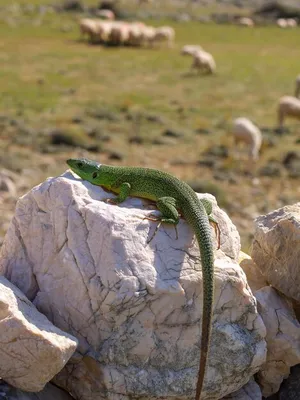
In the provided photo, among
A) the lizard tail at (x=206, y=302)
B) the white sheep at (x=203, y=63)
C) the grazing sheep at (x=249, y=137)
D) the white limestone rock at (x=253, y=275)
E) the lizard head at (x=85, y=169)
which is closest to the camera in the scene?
the lizard tail at (x=206, y=302)

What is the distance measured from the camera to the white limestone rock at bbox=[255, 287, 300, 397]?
5.49m

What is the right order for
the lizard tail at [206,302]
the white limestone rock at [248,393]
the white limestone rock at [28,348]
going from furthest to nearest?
the white limestone rock at [248,393]
the lizard tail at [206,302]
the white limestone rock at [28,348]

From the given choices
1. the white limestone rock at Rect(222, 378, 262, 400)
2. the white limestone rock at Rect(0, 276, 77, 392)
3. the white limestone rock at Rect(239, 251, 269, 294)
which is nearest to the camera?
the white limestone rock at Rect(0, 276, 77, 392)

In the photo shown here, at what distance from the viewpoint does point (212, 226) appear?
545 cm

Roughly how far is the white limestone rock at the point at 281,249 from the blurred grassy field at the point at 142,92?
11462mm

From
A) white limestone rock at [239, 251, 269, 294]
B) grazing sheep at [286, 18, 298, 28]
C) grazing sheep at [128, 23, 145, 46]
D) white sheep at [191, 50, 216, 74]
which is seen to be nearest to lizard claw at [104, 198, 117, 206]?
white limestone rock at [239, 251, 269, 294]

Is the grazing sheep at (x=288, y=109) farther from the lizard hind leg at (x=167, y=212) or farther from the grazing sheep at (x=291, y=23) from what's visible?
the grazing sheep at (x=291, y=23)

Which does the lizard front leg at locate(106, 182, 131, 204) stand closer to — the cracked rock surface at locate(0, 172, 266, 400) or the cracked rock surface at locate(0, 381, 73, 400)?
the cracked rock surface at locate(0, 172, 266, 400)

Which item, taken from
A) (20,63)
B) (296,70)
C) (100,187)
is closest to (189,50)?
(296,70)

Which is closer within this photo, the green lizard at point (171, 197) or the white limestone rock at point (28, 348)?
the white limestone rock at point (28, 348)

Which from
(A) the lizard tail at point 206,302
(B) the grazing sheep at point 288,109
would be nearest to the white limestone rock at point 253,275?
(A) the lizard tail at point 206,302

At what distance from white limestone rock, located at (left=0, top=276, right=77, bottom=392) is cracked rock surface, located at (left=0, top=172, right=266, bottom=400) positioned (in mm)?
271

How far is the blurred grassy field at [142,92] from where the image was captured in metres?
20.7

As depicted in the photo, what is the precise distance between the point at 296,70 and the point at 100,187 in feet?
118
